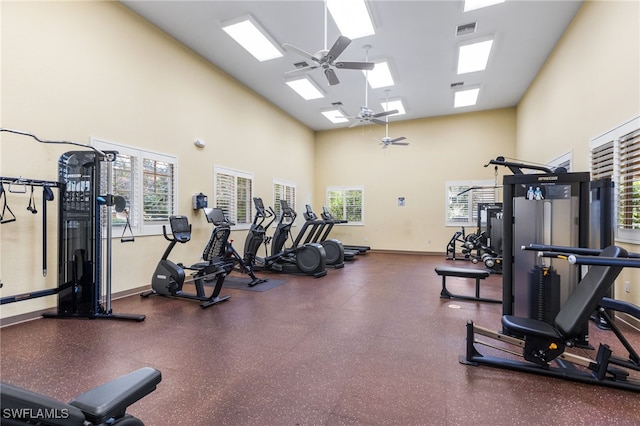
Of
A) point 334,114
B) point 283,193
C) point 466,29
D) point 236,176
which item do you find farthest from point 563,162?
point 283,193

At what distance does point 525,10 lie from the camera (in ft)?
15.6


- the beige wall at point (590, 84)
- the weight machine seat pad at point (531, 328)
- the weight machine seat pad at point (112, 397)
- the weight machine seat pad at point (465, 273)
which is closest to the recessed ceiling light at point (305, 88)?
the beige wall at point (590, 84)

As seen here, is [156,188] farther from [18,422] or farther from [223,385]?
[18,422]

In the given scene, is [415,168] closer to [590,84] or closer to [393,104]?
[393,104]

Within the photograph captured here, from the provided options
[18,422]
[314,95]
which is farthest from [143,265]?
[314,95]

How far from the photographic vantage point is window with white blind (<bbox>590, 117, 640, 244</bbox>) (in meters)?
3.46

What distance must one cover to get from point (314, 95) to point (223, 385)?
297 inches

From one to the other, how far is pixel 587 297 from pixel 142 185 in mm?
5972

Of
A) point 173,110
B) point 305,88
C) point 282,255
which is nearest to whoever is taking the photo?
point 173,110

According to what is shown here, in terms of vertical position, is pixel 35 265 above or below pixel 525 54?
below

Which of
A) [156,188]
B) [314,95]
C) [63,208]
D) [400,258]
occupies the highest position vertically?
[314,95]

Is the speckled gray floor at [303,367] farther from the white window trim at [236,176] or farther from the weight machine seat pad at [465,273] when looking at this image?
the white window trim at [236,176]

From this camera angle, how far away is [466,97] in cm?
827

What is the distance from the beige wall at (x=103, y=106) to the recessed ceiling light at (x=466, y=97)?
5986 mm
